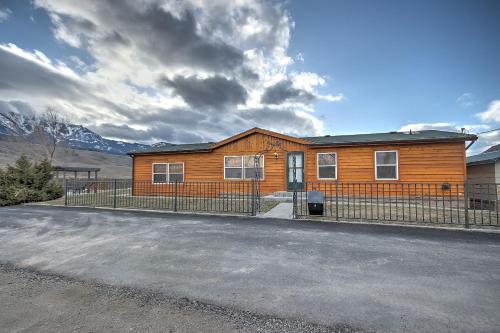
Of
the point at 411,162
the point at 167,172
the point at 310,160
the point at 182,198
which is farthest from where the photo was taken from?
the point at 167,172

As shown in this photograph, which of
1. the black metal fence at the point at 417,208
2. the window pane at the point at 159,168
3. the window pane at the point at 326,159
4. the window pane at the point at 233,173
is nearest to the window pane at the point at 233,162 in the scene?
the window pane at the point at 233,173

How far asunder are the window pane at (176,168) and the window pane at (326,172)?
33.0ft

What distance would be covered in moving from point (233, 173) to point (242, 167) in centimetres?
79

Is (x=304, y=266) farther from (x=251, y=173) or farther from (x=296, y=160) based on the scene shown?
(x=251, y=173)

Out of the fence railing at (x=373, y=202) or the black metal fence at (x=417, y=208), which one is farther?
the fence railing at (x=373, y=202)

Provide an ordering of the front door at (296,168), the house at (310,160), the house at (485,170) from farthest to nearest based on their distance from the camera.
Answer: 1. the front door at (296,168)
2. the house at (485,170)
3. the house at (310,160)

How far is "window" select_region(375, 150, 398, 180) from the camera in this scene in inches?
550

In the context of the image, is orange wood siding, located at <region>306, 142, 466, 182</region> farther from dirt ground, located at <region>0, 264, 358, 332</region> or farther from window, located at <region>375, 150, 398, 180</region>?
dirt ground, located at <region>0, 264, 358, 332</region>

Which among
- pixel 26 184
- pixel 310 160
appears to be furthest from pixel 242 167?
pixel 26 184

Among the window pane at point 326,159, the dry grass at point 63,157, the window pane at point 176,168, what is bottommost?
the window pane at point 176,168

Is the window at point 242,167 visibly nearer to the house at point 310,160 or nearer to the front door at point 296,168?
the house at point 310,160

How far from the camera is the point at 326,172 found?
15.2 metres

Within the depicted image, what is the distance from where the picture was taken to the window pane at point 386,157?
14.0 m

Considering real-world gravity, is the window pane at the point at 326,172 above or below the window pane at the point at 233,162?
below
